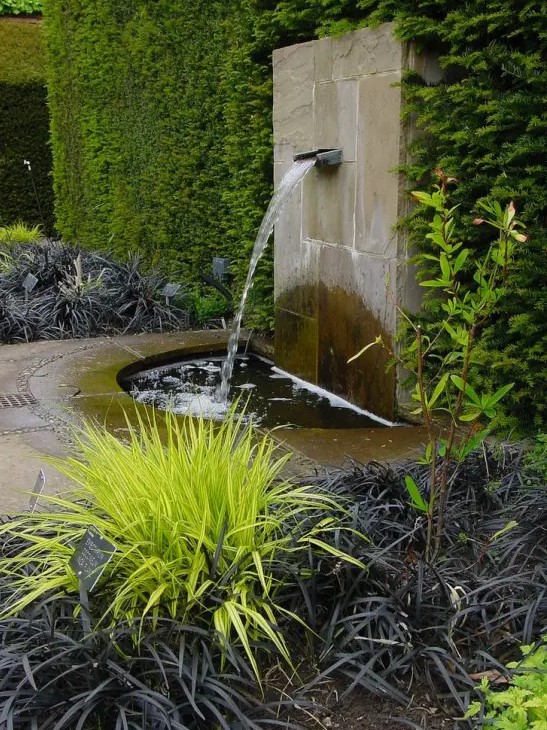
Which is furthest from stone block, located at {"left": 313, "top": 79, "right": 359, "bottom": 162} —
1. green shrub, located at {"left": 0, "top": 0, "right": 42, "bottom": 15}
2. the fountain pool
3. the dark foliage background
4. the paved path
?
green shrub, located at {"left": 0, "top": 0, "right": 42, "bottom": 15}

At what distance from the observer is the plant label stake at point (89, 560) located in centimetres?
215

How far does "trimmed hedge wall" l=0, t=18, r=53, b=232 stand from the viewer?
14039 millimetres

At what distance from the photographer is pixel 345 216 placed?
16.4ft

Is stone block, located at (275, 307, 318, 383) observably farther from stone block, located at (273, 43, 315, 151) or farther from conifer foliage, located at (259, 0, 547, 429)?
conifer foliage, located at (259, 0, 547, 429)

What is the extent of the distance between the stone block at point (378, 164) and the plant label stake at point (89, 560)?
2757 millimetres

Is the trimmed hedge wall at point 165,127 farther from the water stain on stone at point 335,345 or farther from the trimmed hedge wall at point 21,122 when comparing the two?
the trimmed hedge wall at point 21,122

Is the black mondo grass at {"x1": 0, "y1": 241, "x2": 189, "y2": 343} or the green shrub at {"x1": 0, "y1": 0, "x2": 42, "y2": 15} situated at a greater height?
the green shrub at {"x1": 0, "y1": 0, "x2": 42, "y2": 15}

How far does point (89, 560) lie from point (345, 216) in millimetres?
3261

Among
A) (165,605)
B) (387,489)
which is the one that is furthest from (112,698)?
(387,489)

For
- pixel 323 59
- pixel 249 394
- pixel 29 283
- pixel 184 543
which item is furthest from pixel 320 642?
pixel 29 283

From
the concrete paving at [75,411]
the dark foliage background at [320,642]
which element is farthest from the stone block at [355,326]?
the dark foliage background at [320,642]

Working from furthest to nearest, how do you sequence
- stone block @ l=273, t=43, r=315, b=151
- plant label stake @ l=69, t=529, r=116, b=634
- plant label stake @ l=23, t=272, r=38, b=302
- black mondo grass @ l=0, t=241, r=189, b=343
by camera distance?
plant label stake @ l=23, t=272, r=38, b=302 → black mondo grass @ l=0, t=241, r=189, b=343 → stone block @ l=273, t=43, r=315, b=151 → plant label stake @ l=69, t=529, r=116, b=634

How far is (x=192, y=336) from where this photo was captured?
22.5 feet

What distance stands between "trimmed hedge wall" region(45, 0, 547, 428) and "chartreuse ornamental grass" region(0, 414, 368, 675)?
1847mm
